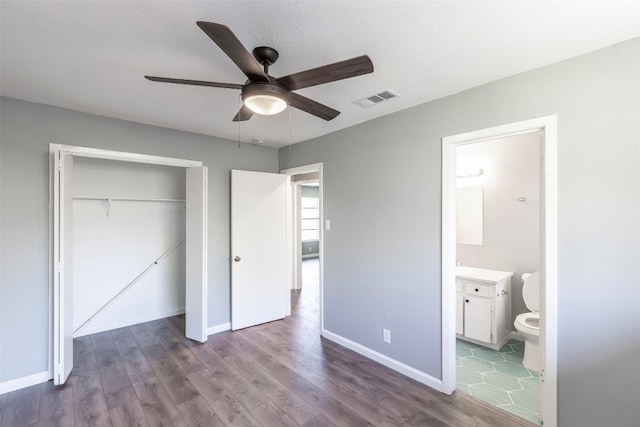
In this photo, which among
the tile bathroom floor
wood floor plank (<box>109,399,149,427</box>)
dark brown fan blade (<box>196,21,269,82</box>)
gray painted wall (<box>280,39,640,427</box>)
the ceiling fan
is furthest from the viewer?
the tile bathroom floor

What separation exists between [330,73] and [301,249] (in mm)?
4847

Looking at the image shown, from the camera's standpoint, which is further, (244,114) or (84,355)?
(84,355)

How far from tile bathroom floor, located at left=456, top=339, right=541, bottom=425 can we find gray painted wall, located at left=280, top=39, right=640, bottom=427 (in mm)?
396

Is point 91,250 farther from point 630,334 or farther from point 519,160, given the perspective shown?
point 519,160

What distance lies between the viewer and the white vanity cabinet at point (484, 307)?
316 centimetres

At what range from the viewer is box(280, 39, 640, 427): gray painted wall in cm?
166

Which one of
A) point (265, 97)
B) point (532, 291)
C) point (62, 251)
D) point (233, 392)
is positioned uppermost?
point (265, 97)

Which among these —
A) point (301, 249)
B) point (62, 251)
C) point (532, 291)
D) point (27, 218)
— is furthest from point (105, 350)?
point (532, 291)

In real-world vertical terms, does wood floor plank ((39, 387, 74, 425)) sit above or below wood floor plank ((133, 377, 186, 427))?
above

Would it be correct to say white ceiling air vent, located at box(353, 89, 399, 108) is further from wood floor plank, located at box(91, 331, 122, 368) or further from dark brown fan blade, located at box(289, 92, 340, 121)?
wood floor plank, located at box(91, 331, 122, 368)

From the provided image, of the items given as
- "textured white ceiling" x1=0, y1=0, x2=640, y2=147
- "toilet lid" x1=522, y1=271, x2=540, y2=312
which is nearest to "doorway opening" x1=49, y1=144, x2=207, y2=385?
"textured white ceiling" x1=0, y1=0, x2=640, y2=147

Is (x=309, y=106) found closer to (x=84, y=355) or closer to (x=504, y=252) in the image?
(x=504, y=252)

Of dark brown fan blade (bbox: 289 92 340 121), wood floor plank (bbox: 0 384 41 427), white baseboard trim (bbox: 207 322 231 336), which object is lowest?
wood floor plank (bbox: 0 384 41 427)

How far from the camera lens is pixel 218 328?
3.73 m
